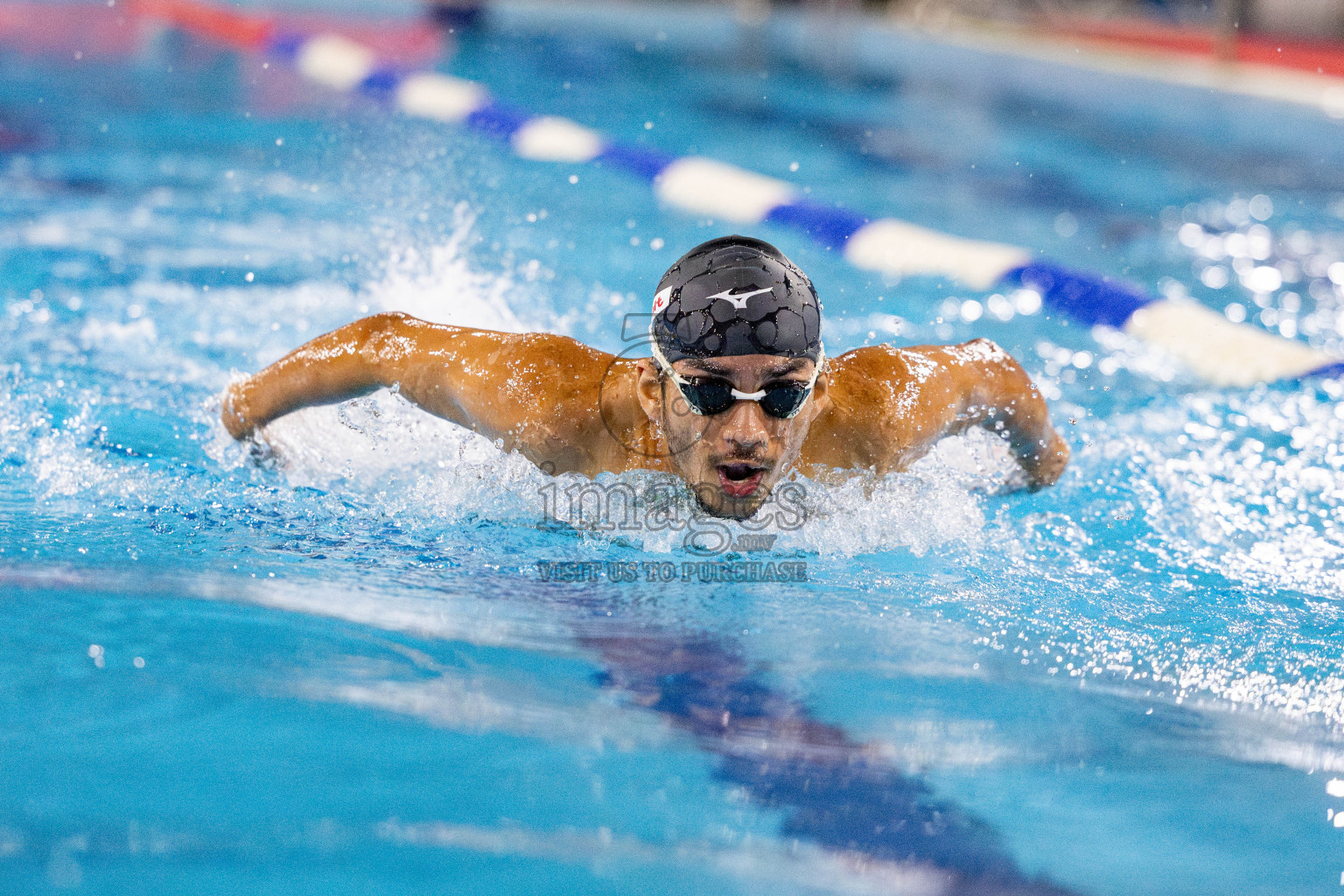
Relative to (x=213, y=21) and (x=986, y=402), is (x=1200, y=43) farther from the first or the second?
(x=986, y=402)

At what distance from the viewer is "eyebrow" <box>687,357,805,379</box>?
7.50 feet

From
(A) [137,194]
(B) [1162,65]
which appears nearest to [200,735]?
(A) [137,194]

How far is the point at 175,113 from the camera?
7.46 metres

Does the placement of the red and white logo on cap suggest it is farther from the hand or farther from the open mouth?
the hand

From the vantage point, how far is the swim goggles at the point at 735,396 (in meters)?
2.30

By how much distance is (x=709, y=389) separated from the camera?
7.54ft

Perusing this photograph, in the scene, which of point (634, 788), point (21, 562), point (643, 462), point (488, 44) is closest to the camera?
point (634, 788)

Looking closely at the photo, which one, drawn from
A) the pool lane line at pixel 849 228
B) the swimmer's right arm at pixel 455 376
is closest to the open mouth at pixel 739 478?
the swimmer's right arm at pixel 455 376

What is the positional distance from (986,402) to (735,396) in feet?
2.66

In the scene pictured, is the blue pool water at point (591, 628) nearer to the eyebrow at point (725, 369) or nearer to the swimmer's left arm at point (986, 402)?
the swimmer's left arm at point (986, 402)

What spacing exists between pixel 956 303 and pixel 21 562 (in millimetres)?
3437

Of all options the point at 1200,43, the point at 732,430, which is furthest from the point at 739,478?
the point at 1200,43

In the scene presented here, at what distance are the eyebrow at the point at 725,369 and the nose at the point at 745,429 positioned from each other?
0.06 m

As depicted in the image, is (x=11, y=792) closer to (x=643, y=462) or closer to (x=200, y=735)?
(x=200, y=735)
